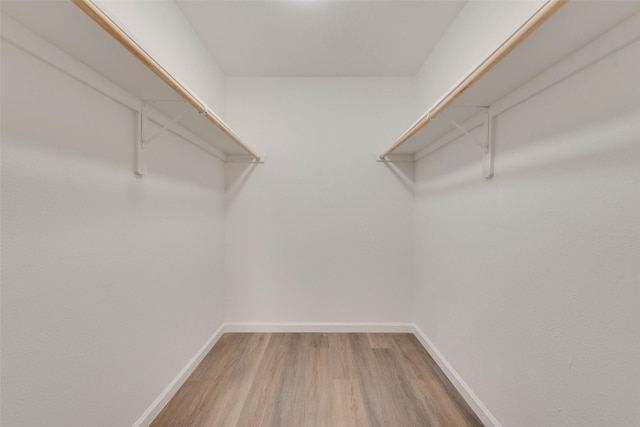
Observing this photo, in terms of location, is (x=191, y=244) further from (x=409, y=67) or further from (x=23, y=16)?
(x=409, y=67)

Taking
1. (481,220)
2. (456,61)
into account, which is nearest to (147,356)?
(481,220)

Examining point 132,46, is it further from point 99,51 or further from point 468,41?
point 468,41

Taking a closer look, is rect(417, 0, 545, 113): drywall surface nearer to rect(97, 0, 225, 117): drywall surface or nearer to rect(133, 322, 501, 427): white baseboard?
rect(97, 0, 225, 117): drywall surface

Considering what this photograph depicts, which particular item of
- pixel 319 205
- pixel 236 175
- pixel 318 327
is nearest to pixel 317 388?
pixel 318 327

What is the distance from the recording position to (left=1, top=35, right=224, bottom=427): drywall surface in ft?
2.68

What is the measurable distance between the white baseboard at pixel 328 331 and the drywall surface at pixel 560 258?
9cm

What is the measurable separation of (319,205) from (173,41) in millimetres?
1617

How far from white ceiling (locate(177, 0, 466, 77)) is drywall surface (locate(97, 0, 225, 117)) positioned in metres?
0.10

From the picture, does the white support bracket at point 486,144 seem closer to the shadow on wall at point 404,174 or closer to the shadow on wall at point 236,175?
the shadow on wall at point 404,174

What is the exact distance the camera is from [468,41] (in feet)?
5.54

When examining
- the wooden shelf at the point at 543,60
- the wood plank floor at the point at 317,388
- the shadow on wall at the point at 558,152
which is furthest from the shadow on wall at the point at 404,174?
the wood plank floor at the point at 317,388

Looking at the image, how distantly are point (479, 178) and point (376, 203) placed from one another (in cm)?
112

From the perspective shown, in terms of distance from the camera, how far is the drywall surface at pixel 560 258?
0.80 meters

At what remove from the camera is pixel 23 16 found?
0.77m
